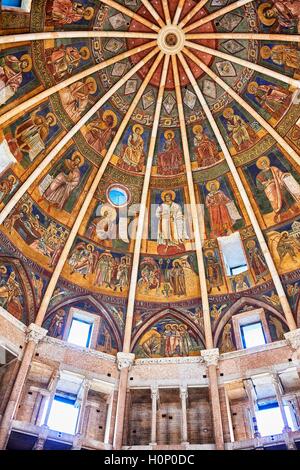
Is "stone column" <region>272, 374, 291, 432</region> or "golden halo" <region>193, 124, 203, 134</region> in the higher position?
"golden halo" <region>193, 124, 203, 134</region>

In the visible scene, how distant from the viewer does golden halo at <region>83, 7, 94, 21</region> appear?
70.8ft

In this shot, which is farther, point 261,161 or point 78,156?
point 78,156

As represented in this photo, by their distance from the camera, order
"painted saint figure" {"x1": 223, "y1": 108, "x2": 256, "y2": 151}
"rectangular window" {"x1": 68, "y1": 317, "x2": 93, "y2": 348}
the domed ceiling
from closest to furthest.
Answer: "rectangular window" {"x1": 68, "y1": 317, "x2": 93, "y2": 348} → the domed ceiling → "painted saint figure" {"x1": 223, "y1": 108, "x2": 256, "y2": 151}

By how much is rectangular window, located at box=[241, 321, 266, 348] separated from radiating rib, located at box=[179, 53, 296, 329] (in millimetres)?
1275

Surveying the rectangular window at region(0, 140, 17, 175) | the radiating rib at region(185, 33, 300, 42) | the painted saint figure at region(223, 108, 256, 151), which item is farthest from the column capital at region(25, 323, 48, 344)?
the radiating rib at region(185, 33, 300, 42)

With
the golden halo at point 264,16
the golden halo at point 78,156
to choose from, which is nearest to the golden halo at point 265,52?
the golden halo at point 264,16

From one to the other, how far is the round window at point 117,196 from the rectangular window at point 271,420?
1125 cm

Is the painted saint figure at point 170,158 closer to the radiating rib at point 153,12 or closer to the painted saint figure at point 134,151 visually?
the painted saint figure at point 134,151

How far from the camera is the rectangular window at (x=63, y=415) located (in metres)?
18.3

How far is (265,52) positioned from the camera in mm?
22344

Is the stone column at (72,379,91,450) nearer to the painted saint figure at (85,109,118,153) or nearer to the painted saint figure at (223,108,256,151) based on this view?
the painted saint figure at (85,109,118,153)

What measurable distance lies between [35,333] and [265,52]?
15.7m

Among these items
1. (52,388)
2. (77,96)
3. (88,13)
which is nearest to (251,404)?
(52,388)

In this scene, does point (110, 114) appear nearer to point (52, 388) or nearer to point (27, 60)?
point (27, 60)
